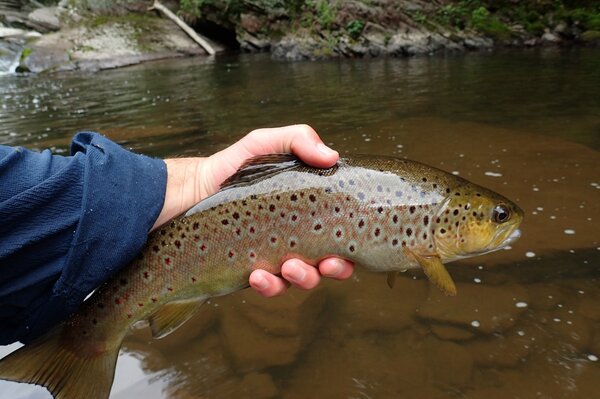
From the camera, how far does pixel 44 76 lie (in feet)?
66.6

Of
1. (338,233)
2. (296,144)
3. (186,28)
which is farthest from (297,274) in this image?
(186,28)

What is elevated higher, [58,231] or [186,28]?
[58,231]

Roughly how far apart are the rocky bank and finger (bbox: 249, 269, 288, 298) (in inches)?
782

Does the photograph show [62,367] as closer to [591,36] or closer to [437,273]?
[437,273]

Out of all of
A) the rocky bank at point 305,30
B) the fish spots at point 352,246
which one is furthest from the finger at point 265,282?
the rocky bank at point 305,30

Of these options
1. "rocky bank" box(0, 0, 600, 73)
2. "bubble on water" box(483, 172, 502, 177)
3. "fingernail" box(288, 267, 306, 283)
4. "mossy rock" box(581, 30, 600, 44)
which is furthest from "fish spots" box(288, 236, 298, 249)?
"mossy rock" box(581, 30, 600, 44)

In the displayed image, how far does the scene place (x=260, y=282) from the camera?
2256mm

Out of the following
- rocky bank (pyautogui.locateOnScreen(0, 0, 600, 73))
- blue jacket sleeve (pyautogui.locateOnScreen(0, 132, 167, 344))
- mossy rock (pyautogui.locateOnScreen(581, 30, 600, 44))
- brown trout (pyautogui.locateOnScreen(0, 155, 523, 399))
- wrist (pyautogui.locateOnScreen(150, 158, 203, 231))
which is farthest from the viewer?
rocky bank (pyautogui.locateOnScreen(0, 0, 600, 73))

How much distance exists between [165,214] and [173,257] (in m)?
0.38

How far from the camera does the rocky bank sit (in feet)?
68.8

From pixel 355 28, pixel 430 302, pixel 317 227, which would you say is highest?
pixel 317 227

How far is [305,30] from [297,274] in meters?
22.8

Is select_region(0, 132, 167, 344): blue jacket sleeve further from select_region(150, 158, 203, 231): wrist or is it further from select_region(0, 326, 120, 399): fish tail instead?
select_region(150, 158, 203, 231): wrist

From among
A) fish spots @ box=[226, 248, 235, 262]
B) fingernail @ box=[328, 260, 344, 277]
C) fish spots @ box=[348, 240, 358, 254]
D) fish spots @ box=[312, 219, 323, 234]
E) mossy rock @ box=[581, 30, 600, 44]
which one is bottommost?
mossy rock @ box=[581, 30, 600, 44]
